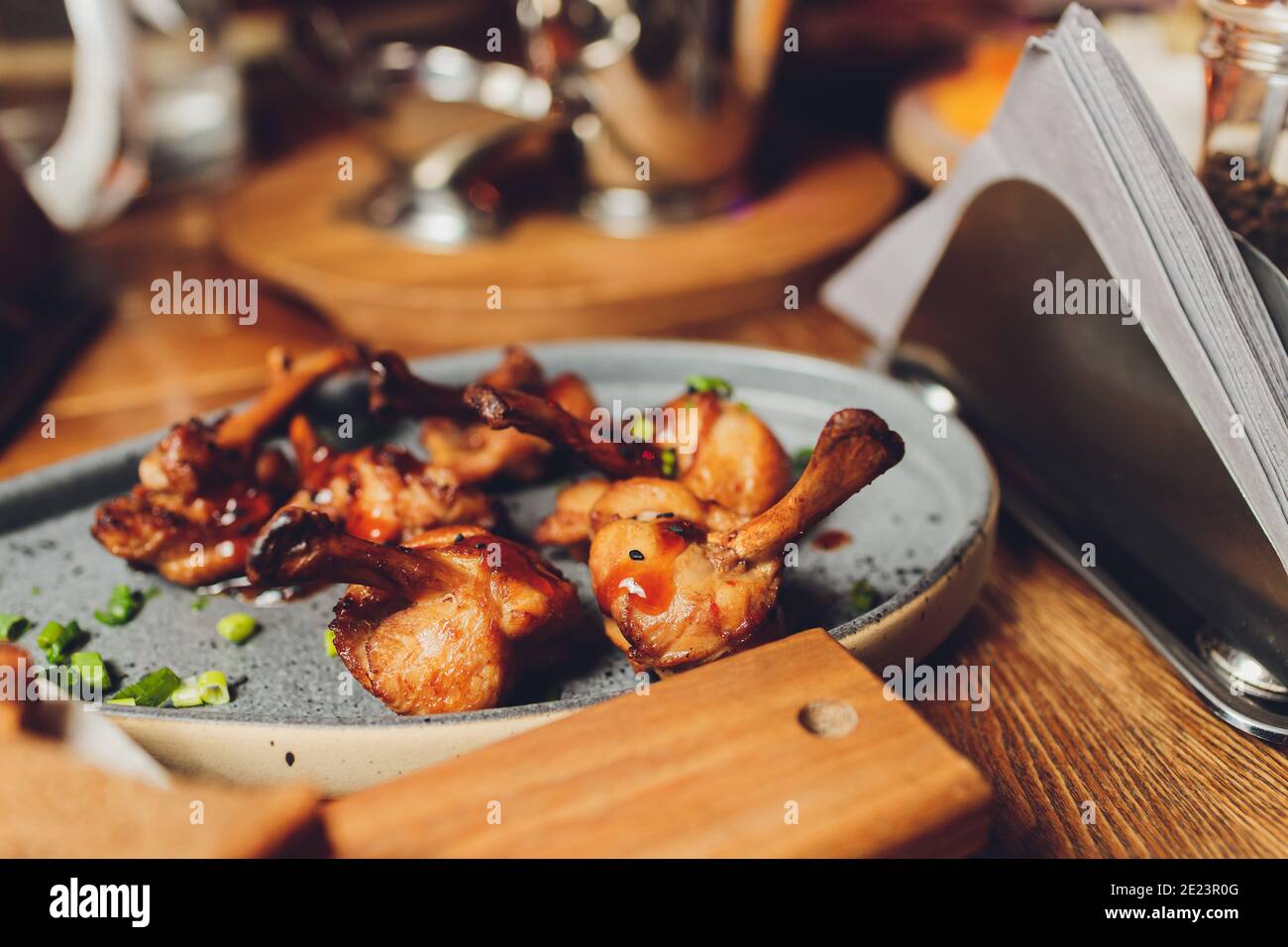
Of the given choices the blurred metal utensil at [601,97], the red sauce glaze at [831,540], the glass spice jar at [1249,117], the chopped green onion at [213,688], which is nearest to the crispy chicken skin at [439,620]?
the chopped green onion at [213,688]

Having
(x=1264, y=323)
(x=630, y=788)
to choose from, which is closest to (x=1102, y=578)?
(x=1264, y=323)

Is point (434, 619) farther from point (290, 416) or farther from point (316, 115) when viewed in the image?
point (316, 115)

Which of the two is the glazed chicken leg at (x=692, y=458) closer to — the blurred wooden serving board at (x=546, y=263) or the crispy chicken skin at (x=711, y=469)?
the crispy chicken skin at (x=711, y=469)

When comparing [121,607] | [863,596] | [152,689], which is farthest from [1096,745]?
[121,607]

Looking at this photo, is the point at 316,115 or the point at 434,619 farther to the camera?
the point at 316,115

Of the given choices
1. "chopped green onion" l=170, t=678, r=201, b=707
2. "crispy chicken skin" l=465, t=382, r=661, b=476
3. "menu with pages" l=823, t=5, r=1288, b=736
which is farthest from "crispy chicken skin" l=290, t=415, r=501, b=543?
"menu with pages" l=823, t=5, r=1288, b=736

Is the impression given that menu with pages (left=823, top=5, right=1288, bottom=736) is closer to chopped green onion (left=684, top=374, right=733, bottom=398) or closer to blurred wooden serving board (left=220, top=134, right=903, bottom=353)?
chopped green onion (left=684, top=374, right=733, bottom=398)

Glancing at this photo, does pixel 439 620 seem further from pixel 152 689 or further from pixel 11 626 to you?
pixel 11 626
